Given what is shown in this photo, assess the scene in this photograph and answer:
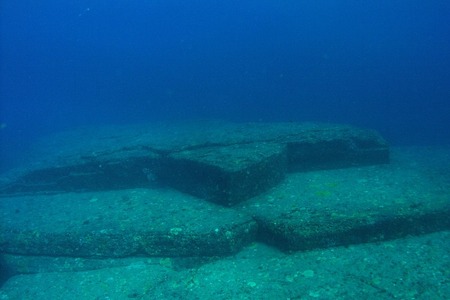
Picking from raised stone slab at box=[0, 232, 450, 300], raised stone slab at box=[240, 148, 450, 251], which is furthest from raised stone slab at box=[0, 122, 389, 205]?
raised stone slab at box=[0, 232, 450, 300]

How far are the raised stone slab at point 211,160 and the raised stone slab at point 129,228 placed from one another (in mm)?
487

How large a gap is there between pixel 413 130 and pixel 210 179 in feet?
44.1

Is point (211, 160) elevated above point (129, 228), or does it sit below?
above

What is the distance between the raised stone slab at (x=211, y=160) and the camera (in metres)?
4.42

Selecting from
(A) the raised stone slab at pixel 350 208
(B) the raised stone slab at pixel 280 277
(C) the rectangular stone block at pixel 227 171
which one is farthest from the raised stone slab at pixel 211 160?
(B) the raised stone slab at pixel 280 277

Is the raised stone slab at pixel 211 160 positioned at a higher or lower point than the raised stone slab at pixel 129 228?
higher

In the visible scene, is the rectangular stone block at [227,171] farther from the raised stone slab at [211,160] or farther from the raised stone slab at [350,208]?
the raised stone slab at [350,208]

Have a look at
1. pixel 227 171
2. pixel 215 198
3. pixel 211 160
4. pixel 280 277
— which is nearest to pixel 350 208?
pixel 280 277

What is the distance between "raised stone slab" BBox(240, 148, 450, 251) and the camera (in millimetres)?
3385

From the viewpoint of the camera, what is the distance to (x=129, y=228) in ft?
12.5

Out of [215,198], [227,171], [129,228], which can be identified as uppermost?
[227,171]

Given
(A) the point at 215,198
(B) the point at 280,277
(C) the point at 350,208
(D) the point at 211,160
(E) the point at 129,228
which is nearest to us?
(B) the point at 280,277

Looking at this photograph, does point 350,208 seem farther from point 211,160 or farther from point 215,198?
point 211,160

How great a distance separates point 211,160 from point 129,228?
146 cm
